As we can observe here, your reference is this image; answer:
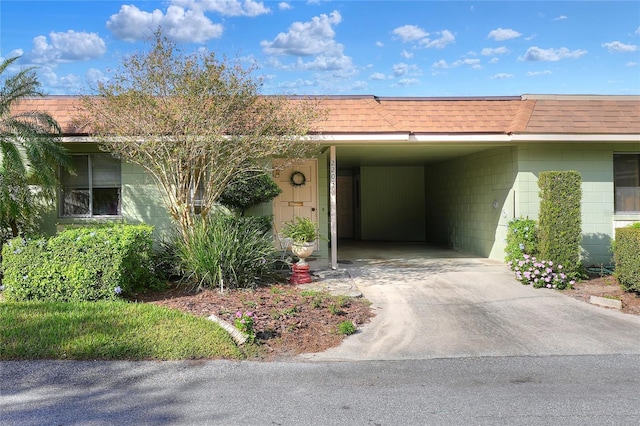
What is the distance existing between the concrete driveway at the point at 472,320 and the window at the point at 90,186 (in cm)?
577

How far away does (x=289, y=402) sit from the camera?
4.14 meters

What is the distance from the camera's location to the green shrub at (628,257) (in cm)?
775

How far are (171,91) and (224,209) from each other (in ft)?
10.8

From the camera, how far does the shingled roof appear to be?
1018 centimetres

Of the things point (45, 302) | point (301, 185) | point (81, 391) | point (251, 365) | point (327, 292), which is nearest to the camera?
point (81, 391)

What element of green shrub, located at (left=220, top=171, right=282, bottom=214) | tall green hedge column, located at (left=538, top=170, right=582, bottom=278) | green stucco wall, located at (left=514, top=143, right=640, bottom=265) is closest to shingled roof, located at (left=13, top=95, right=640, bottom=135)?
green stucco wall, located at (left=514, top=143, right=640, bottom=265)

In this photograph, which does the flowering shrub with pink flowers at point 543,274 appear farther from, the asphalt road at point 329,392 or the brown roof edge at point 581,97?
the brown roof edge at point 581,97

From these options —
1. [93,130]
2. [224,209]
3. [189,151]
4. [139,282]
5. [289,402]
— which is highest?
[93,130]

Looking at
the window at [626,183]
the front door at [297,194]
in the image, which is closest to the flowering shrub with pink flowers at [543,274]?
the window at [626,183]

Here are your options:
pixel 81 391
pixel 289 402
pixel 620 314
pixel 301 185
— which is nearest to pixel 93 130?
pixel 301 185

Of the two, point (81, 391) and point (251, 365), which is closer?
point (81, 391)

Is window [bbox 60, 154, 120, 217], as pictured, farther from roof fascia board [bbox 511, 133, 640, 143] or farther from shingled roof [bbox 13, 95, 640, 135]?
roof fascia board [bbox 511, 133, 640, 143]

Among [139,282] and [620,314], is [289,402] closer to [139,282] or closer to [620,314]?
[139,282]

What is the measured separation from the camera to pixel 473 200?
43.8 ft
